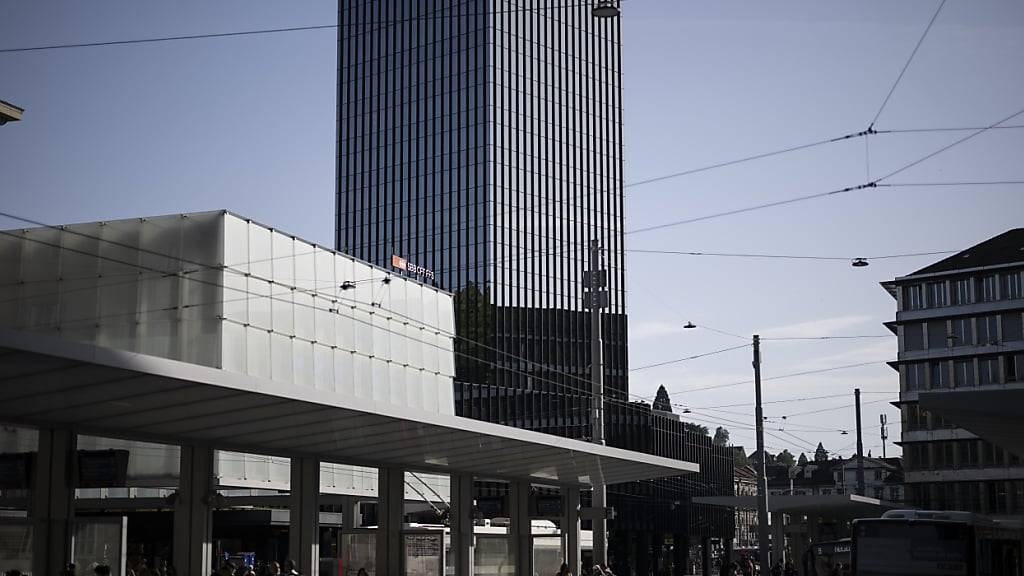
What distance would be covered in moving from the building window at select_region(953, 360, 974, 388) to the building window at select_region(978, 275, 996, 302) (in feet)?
13.9

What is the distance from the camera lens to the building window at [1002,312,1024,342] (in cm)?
8144

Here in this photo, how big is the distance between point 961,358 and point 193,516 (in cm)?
6985

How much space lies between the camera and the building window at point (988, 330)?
83.0 m

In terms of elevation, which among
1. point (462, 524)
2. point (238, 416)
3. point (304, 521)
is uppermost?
point (238, 416)

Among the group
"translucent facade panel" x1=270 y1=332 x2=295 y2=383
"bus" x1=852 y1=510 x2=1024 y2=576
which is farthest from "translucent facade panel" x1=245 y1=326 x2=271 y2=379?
"bus" x1=852 y1=510 x2=1024 y2=576

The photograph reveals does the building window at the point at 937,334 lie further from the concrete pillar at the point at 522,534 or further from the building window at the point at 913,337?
the concrete pillar at the point at 522,534

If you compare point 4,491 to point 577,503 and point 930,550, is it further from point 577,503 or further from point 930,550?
point 577,503

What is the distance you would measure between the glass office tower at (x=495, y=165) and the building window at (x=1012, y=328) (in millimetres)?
33307

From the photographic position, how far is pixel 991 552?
90.8 ft

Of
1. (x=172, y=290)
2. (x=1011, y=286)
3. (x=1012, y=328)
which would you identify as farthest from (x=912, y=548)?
(x=1011, y=286)

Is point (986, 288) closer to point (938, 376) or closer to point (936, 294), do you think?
point (936, 294)

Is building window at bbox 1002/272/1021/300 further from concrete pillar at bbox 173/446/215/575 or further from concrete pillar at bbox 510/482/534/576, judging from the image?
concrete pillar at bbox 173/446/215/575

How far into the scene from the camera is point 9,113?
29.6m

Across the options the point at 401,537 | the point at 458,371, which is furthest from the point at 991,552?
the point at 458,371
